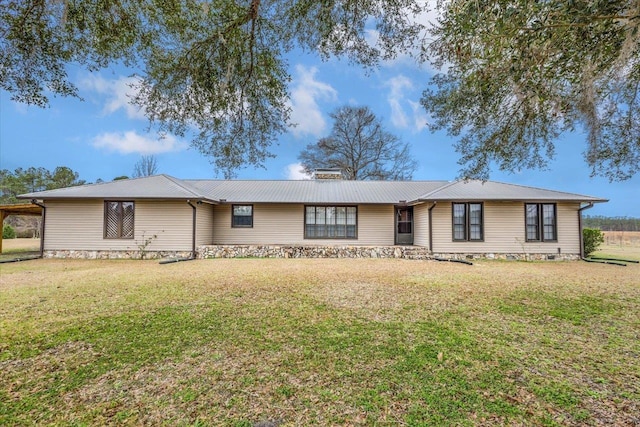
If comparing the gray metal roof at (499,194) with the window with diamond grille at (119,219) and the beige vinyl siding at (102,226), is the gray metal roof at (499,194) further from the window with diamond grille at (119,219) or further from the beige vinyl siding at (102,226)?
the window with diamond grille at (119,219)

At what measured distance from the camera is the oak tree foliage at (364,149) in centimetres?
2503

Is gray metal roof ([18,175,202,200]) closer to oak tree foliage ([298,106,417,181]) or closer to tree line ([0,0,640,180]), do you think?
tree line ([0,0,640,180])

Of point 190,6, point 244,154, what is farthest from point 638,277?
point 190,6

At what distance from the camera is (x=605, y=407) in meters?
2.35

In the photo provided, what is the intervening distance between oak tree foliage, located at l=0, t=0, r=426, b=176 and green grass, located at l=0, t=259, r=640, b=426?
296 centimetres

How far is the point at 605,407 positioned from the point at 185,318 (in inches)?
187

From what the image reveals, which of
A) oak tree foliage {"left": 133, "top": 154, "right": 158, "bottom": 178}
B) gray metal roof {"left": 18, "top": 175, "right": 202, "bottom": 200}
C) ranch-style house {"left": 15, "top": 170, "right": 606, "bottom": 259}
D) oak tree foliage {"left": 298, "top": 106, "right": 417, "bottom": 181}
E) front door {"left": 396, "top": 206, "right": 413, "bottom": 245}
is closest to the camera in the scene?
gray metal roof {"left": 18, "top": 175, "right": 202, "bottom": 200}

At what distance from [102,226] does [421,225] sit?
13585 millimetres

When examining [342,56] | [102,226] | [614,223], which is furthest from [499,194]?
[614,223]

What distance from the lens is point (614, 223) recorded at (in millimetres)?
31219

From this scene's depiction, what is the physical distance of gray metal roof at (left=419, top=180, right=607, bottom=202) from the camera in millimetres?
11852

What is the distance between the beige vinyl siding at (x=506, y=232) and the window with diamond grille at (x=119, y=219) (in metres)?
12.7

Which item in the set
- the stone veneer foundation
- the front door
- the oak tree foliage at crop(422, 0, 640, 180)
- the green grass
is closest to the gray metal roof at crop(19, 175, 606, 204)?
the front door

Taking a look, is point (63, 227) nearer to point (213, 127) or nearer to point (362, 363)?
point (213, 127)
